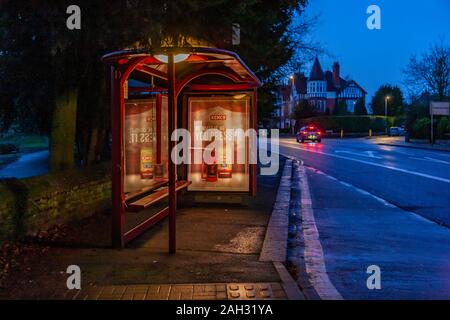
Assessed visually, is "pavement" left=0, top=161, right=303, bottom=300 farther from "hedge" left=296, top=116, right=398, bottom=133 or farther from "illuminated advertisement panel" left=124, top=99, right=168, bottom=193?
"hedge" left=296, top=116, right=398, bottom=133

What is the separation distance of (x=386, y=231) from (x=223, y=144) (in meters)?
3.67

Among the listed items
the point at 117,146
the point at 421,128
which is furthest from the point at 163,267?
the point at 421,128

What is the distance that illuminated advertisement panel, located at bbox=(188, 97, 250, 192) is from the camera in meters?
11.2

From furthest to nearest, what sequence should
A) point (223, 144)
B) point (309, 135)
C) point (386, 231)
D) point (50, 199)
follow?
1. point (309, 135)
2. point (223, 144)
3. point (386, 231)
4. point (50, 199)

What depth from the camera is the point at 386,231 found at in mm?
9492

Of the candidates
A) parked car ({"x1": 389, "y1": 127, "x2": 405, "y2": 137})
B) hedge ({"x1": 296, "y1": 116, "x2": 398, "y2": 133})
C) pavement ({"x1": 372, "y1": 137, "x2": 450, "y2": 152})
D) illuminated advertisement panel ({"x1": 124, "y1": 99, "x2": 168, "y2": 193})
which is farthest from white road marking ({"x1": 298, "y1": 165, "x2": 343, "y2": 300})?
hedge ({"x1": 296, "y1": 116, "x2": 398, "y2": 133})

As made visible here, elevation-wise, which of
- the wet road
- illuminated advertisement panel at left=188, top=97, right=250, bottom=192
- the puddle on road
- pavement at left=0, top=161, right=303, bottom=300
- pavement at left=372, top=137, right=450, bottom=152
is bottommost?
the puddle on road

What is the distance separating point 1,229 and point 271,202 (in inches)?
268

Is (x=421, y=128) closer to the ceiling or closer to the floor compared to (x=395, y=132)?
closer to the ceiling

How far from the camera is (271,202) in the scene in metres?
12.7

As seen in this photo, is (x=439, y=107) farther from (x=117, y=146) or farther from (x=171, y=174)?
(x=117, y=146)

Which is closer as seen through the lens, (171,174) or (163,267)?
(163,267)

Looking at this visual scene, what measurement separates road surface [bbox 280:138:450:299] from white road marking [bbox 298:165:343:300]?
8cm

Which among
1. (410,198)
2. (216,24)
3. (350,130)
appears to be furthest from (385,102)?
(216,24)
